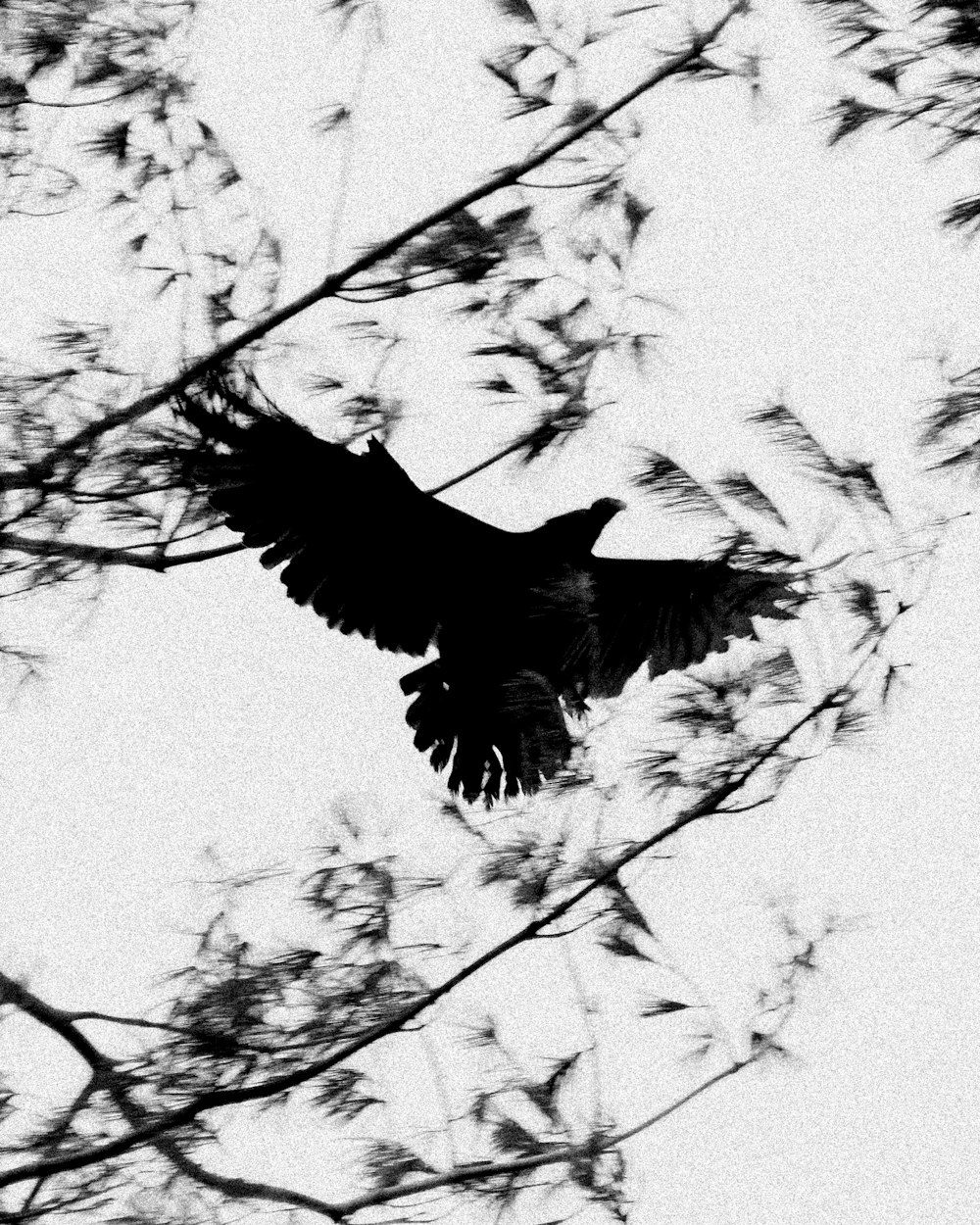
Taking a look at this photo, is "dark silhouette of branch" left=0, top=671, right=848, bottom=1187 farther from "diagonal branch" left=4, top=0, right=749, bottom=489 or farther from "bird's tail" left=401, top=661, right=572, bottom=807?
"diagonal branch" left=4, top=0, right=749, bottom=489

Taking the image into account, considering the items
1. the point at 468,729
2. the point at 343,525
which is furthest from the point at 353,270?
the point at 468,729

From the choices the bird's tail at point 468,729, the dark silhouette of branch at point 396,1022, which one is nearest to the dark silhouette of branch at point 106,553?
the bird's tail at point 468,729

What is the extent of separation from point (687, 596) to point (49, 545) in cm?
95

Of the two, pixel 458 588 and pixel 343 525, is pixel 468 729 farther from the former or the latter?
pixel 343 525

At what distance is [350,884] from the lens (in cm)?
211

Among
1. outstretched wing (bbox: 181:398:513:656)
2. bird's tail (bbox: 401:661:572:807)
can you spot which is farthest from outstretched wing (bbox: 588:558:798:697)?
outstretched wing (bbox: 181:398:513:656)

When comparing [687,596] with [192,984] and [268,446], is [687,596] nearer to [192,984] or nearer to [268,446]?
[268,446]

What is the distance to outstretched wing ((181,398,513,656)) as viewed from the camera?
234cm

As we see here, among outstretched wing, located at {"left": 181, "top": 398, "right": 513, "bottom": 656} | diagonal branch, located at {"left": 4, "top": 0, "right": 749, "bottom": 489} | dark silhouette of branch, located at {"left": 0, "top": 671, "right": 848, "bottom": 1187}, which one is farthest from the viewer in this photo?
outstretched wing, located at {"left": 181, "top": 398, "right": 513, "bottom": 656}

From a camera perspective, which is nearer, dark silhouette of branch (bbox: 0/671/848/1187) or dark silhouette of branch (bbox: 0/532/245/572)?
dark silhouette of branch (bbox: 0/671/848/1187)

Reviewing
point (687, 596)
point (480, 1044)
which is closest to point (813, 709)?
point (687, 596)

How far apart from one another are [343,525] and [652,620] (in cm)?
57

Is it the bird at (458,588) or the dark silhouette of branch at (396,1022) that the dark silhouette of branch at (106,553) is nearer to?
the bird at (458,588)

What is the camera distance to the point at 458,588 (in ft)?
9.09
